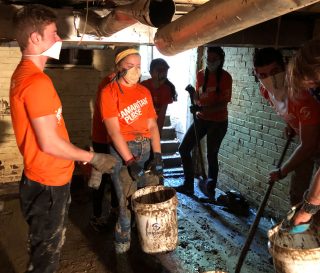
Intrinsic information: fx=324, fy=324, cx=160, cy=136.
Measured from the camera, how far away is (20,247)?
3.68 meters

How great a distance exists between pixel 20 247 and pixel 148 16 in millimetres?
2979

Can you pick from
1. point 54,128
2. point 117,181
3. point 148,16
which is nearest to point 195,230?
point 117,181

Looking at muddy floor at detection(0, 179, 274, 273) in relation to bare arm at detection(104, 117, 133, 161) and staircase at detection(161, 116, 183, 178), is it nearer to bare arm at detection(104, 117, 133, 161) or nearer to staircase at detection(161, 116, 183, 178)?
bare arm at detection(104, 117, 133, 161)

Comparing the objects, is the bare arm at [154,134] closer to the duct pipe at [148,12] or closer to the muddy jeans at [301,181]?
the duct pipe at [148,12]

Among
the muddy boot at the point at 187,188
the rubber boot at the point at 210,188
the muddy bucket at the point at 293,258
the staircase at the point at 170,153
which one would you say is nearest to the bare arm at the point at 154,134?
the muddy bucket at the point at 293,258

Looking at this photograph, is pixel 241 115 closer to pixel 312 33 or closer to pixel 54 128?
pixel 312 33

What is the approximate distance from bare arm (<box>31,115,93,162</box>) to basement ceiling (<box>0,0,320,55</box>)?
0.94 metres

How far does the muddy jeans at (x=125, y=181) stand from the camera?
3203mm

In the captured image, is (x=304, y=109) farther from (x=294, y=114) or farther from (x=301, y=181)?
(x=301, y=181)

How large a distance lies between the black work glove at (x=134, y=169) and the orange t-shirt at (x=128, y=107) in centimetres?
24

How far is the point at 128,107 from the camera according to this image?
10.2ft

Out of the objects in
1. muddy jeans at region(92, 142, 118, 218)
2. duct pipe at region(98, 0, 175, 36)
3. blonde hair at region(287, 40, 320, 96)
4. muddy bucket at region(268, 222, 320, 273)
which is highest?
duct pipe at region(98, 0, 175, 36)

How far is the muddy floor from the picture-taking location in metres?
3.37

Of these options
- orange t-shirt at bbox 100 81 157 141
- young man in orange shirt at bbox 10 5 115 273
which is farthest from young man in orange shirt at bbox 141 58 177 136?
young man in orange shirt at bbox 10 5 115 273
